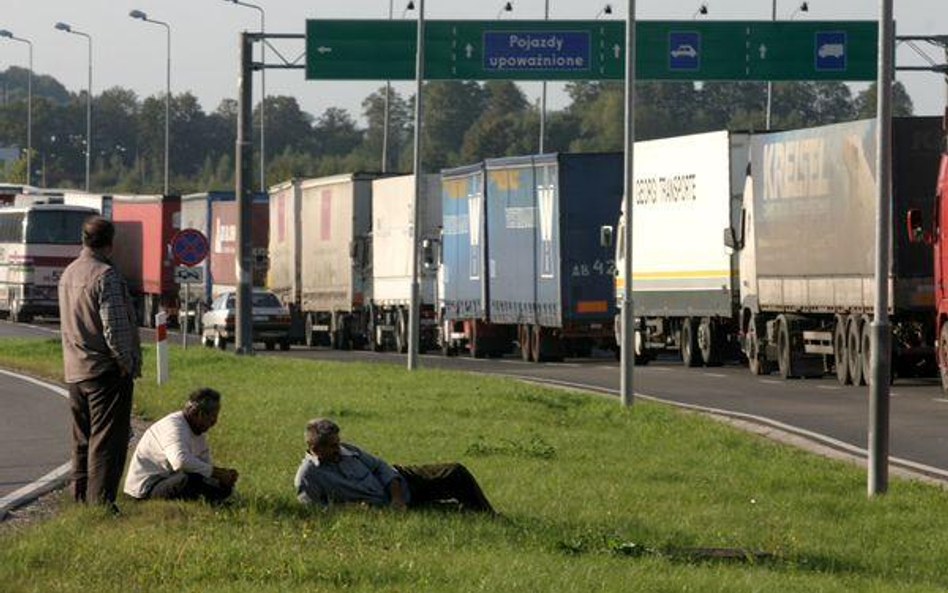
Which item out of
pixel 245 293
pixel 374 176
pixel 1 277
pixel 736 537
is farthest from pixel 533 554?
pixel 1 277

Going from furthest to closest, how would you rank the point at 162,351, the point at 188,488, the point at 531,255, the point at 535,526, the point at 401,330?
the point at 401,330 → the point at 531,255 → the point at 162,351 → the point at 188,488 → the point at 535,526

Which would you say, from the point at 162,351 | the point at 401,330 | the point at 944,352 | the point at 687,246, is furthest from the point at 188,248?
the point at 944,352

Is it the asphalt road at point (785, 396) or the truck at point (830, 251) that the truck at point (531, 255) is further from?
the truck at point (830, 251)

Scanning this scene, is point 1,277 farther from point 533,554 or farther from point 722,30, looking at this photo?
point 533,554

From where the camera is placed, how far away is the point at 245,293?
47188 millimetres

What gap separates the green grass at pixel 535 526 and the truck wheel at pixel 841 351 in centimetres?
1051

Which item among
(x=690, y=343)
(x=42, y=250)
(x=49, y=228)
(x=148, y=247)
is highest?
(x=49, y=228)

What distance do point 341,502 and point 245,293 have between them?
104 ft

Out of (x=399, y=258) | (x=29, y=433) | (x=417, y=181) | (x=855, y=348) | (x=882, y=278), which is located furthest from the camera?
(x=399, y=258)

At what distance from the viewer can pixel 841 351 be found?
123 feet

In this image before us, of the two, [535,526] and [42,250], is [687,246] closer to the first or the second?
[535,526]

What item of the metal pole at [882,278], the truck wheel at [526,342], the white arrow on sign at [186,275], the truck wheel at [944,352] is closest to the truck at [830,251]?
the truck wheel at [944,352]

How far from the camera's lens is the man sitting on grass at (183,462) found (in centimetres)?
1575

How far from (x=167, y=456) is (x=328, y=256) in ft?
150
